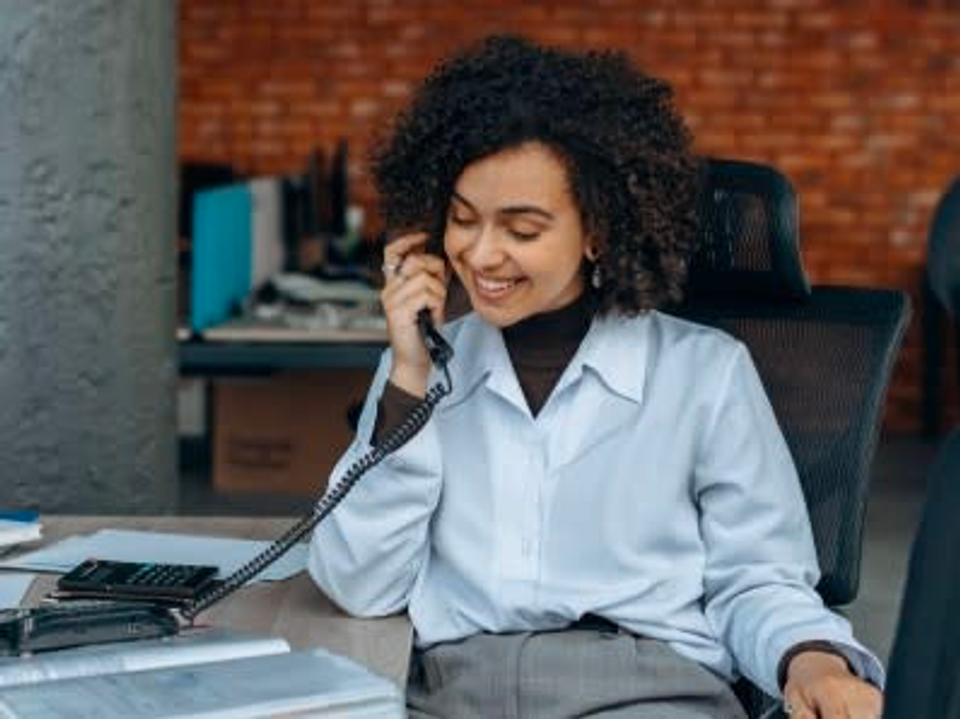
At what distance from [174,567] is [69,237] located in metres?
0.83

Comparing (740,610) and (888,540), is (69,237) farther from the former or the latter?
(888,540)

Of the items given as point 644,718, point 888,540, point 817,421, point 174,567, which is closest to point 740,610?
point 644,718

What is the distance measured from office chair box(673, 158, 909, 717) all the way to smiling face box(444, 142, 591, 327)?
12.3 inches

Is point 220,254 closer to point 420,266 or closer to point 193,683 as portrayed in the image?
point 420,266

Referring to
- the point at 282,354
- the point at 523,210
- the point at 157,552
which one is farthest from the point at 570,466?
the point at 282,354

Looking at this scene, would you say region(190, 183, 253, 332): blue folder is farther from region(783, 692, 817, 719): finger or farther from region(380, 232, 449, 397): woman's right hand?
region(783, 692, 817, 719): finger

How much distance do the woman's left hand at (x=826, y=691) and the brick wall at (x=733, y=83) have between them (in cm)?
584

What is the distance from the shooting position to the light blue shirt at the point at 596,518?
2.27m

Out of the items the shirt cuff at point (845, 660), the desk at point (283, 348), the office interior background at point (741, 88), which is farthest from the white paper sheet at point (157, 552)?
the office interior background at point (741, 88)

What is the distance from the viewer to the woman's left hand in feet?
6.73

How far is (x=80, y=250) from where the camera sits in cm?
296

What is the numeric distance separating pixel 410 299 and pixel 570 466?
0.86 ft

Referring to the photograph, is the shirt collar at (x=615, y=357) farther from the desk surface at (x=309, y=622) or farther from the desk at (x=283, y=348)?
the desk at (x=283, y=348)

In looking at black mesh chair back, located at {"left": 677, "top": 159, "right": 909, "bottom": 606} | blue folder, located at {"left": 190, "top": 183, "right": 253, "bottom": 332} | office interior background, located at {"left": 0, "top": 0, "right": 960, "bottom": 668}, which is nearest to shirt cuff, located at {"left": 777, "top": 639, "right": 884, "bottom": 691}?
black mesh chair back, located at {"left": 677, "top": 159, "right": 909, "bottom": 606}
